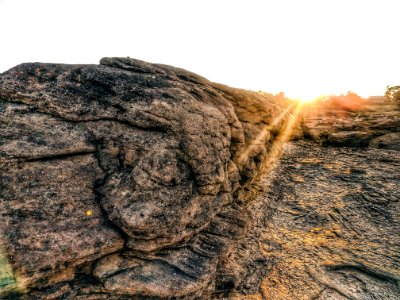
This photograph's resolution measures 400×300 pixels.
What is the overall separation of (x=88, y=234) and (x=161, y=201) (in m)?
3.01

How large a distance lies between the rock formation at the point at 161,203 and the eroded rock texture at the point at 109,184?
0.05 m

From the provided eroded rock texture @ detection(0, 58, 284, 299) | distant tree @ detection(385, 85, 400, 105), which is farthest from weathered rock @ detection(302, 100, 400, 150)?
eroded rock texture @ detection(0, 58, 284, 299)

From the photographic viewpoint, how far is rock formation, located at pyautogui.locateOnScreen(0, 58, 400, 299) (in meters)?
9.29

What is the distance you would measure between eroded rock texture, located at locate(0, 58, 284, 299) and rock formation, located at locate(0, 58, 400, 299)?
0.05m

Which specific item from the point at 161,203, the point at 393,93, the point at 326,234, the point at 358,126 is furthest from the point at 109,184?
the point at 393,93

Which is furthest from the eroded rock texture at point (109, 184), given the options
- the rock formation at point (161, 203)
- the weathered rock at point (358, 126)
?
the weathered rock at point (358, 126)

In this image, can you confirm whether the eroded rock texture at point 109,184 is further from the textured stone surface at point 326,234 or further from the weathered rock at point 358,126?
the weathered rock at point 358,126

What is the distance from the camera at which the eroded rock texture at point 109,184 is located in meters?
9.05

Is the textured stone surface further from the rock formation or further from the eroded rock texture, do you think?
the eroded rock texture

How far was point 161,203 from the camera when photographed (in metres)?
10.5

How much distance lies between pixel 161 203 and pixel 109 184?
7.54ft

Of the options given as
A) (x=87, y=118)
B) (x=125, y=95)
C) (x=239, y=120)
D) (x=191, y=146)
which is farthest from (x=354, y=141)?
(x=87, y=118)

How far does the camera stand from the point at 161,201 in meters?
10.5

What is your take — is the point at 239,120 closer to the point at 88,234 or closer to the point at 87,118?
Answer: the point at 87,118
